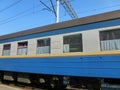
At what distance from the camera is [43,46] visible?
35.6 ft

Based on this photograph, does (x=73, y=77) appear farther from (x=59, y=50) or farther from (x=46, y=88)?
(x=46, y=88)

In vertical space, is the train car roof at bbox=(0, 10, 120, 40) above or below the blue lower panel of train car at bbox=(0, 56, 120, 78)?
above

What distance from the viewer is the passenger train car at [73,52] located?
25.9 ft

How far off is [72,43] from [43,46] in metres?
2.02

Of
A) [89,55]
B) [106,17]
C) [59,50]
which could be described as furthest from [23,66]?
[106,17]

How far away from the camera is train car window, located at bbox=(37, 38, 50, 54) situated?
10.6m

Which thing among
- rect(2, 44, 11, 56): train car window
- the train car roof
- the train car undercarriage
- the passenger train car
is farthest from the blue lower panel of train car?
rect(2, 44, 11, 56): train car window

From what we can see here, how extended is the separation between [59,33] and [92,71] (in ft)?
8.89

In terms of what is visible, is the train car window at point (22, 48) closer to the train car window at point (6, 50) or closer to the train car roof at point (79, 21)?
the train car roof at point (79, 21)

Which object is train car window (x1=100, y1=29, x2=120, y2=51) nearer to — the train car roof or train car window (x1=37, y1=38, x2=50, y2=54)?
the train car roof

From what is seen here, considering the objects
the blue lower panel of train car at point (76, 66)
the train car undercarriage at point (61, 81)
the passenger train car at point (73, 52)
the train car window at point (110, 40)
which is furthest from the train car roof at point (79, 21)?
the train car undercarriage at point (61, 81)

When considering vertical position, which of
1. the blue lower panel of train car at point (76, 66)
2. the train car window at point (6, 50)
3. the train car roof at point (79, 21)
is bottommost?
the blue lower panel of train car at point (76, 66)

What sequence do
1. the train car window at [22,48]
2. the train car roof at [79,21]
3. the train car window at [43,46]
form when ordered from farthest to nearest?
the train car window at [22,48]
the train car window at [43,46]
the train car roof at [79,21]

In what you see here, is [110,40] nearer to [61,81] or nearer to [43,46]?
[61,81]
